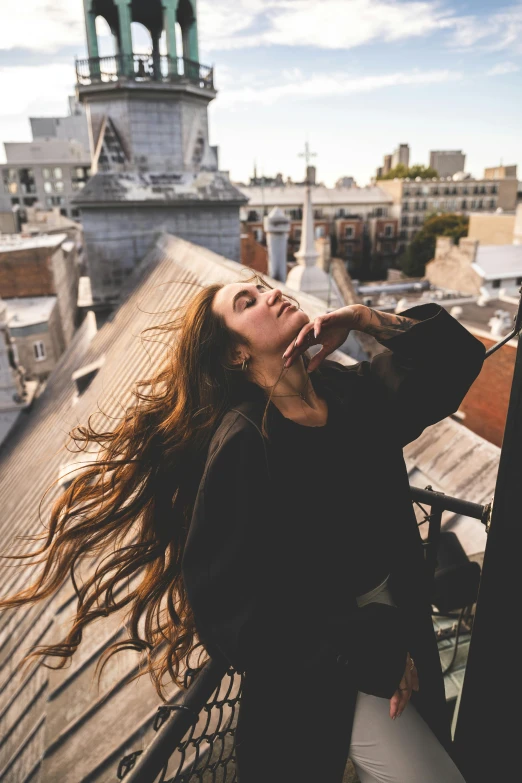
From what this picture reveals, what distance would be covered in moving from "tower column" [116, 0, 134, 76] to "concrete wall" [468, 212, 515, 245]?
3205 cm

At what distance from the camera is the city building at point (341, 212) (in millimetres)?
50656

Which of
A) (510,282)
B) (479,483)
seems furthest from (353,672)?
(510,282)

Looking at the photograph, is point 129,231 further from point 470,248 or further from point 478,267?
point 470,248

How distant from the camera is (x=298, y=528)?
6.00ft

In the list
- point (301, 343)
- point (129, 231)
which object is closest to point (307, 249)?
point (129, 231)

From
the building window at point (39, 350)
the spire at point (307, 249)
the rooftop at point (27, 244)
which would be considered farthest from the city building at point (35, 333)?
the spire at point (307, 249)

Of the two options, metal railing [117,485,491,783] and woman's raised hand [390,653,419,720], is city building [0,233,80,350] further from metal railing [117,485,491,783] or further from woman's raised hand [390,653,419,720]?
woman's raised hand [390,653,419,720]

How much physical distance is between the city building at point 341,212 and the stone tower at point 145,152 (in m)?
37.1

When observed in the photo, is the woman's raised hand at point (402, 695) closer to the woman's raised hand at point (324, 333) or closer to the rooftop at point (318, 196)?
the woman's raised hand at point (324, 333)

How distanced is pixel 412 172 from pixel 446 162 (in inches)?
345

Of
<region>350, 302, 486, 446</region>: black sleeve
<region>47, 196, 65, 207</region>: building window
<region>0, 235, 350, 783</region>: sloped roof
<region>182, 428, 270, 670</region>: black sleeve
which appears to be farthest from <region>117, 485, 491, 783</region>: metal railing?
<region>47, 196, 65, 207</region>: building window

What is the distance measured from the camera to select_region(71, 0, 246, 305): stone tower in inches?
445

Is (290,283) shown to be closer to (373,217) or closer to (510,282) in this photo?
(510,282)

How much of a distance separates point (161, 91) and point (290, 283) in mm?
4801
